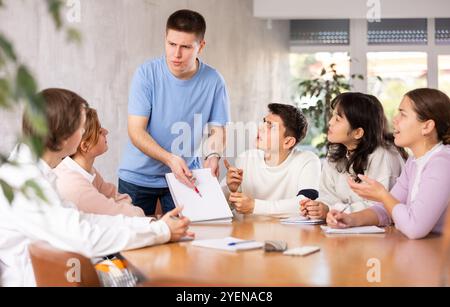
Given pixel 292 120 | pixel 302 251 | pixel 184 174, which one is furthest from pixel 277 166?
pixel 302 251

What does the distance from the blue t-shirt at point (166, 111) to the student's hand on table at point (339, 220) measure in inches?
45.2

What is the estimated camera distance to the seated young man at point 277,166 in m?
3.36

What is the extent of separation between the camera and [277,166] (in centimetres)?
350

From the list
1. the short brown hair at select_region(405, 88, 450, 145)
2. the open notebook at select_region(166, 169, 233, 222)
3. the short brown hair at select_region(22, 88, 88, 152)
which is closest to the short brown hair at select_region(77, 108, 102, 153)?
the open notebook at select_region(166, 169, 233, 222)

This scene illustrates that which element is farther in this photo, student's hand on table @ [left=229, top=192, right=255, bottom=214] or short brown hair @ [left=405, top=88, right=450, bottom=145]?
student's hand on table @ [left=229, top=192, right=255, bottom=214]

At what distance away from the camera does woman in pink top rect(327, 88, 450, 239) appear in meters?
2.51

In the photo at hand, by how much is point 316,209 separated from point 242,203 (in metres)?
0.38

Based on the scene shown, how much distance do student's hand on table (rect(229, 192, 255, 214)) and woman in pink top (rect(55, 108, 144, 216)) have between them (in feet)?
1.76

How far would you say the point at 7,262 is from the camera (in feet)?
7.39

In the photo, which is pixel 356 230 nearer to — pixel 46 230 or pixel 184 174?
pixel 184 174

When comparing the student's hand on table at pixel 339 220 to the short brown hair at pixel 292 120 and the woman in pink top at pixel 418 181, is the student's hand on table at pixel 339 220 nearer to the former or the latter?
the woman in pink top at pixel 418 181

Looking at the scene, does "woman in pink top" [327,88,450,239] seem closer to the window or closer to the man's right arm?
the man's right arm
